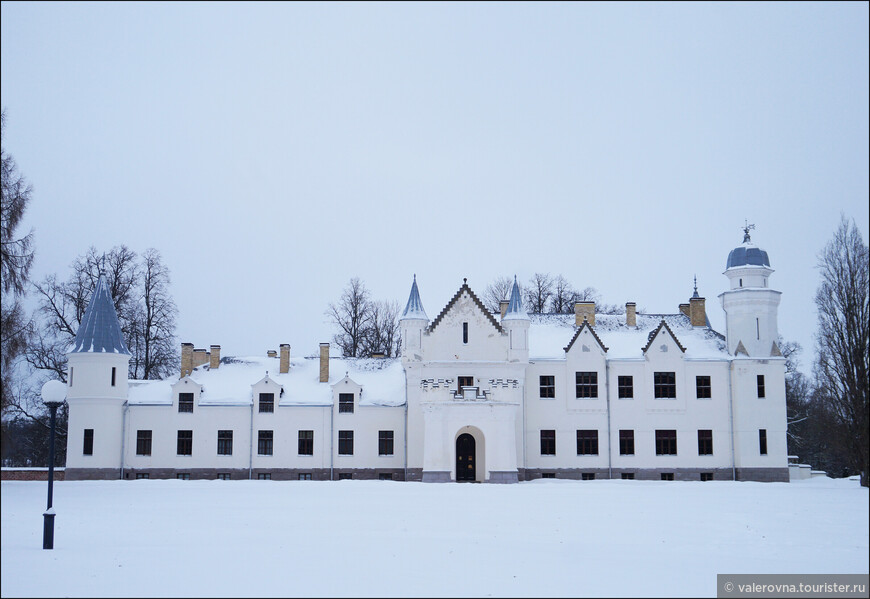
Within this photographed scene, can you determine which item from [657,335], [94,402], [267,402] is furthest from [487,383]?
[94,402]

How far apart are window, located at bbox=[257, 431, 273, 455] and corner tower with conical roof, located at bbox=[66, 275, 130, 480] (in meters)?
6.78

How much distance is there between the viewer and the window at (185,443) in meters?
43.5

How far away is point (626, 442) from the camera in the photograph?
44.0 m

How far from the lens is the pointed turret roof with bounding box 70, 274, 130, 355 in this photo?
42.8 m

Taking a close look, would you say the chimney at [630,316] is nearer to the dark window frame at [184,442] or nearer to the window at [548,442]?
the window at [548,442]

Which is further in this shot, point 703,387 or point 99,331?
point 703,387

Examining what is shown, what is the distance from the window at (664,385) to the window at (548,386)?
5.11 m

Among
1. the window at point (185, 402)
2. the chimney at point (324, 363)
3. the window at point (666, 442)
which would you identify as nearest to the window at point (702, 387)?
the window at point (666, 442)

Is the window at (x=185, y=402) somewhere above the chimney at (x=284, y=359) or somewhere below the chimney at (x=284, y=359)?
below

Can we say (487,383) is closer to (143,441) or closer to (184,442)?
(184,442)

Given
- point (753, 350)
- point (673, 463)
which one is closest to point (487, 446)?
point (673, 463)

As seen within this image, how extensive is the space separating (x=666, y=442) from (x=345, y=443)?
16.2 metres

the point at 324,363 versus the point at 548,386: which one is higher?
the point at 324,363

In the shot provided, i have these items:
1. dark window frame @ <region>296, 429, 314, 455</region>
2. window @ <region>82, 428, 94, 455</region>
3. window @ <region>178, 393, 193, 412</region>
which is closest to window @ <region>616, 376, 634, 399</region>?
dark window frame @ <region>296, 429, 314, 455</region>
